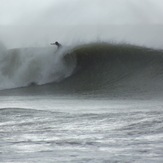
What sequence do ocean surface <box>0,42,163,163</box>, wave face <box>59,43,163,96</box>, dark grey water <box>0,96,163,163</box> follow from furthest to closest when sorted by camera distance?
wave face <box>59,43,163,96</box> < ocean surface <box>0,42,163,163</box> < dark grey water <box>0,96,163,163</box>

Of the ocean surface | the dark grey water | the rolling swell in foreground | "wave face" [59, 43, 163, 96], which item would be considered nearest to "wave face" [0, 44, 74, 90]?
the ocean surface

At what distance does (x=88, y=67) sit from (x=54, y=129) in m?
12.7

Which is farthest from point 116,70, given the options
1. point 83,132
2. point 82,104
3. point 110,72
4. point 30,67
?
point 83,132

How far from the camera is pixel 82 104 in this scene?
14.3m

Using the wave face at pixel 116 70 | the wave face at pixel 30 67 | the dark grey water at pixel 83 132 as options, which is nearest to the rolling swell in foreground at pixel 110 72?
the wave face at pixel 116 70

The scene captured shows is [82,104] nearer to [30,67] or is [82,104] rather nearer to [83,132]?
[83,132]

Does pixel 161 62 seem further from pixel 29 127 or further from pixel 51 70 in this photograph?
pixel 29 127

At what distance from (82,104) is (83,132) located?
16.8ft

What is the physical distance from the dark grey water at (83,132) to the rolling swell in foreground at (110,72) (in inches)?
131

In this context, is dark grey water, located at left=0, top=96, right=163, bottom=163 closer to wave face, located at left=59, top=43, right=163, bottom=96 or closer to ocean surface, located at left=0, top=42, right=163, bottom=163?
ocean surface, located at left=0, top=42, right=163, bottom=163

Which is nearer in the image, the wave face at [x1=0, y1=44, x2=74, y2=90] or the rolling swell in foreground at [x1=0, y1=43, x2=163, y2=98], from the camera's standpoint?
the rolling swell in foreground at [x1=0, y1=43, x2=163, y2=98]

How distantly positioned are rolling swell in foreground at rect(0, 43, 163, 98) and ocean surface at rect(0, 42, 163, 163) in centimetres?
4

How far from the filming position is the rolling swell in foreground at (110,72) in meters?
17.5

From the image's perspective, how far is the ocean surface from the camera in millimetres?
7641
